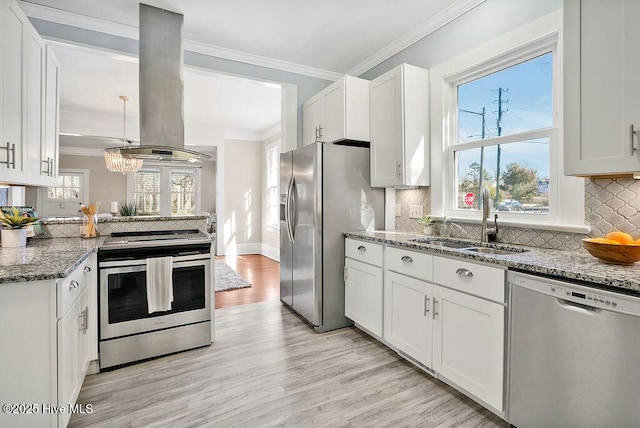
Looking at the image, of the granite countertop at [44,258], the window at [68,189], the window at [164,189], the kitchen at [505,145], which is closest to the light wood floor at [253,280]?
the kitchen at [505,145]

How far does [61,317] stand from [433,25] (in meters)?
3.37

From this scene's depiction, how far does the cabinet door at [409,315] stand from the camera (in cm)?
216

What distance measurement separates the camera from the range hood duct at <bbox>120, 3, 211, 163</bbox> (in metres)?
2.76

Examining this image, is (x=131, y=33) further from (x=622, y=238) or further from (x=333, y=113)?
(x=622, y=238)

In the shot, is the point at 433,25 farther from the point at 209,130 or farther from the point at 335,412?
the point at 209,130

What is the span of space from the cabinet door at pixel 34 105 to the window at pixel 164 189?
6.71m

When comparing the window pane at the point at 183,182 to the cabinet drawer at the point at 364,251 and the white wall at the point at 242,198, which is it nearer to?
the white wall at the point at 242,198

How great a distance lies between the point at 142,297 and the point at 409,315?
197cm

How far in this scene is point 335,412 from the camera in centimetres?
188

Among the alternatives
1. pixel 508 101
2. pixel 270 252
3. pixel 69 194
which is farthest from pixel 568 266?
pixel 69 194

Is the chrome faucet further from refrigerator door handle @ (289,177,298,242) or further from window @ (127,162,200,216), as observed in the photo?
window @ (127,162,200,216)

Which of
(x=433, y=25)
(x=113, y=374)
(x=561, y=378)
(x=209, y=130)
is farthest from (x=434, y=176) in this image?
(x=209, y=130)

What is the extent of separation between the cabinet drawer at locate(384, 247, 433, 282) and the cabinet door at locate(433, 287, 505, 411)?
0.49ft

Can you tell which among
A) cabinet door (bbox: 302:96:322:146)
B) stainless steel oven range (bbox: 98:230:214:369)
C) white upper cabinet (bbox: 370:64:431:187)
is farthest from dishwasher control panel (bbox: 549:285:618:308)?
cabinet door (bbox: 302:96:322:146)
